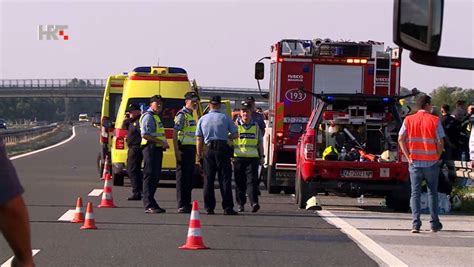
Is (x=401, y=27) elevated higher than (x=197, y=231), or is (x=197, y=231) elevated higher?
(x=401, y=27)

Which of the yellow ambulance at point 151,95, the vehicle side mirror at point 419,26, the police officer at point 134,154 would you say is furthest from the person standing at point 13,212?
the yellow ambulance at point 151,95

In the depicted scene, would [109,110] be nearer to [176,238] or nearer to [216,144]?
[216,144]

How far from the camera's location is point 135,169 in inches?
696

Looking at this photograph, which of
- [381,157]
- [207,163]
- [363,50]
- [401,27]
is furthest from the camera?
[363,50]

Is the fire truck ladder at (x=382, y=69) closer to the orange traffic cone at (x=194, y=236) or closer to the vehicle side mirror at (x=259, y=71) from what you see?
the vehicle side mirror at (x=259, y=71)

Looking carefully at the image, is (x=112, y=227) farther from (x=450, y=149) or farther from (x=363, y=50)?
(x=363, y=50)

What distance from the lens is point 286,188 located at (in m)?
19.7

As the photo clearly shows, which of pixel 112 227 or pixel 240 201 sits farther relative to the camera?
pixel 240 201

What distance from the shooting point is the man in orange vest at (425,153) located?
42.6ft

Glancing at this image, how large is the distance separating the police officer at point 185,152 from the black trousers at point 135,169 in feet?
7.45

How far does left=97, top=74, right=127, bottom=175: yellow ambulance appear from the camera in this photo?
2242cm

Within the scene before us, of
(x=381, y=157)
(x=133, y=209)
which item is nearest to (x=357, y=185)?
(x=381, y=157)

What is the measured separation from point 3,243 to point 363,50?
10416 millimetres

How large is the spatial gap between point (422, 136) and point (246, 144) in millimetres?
3451
